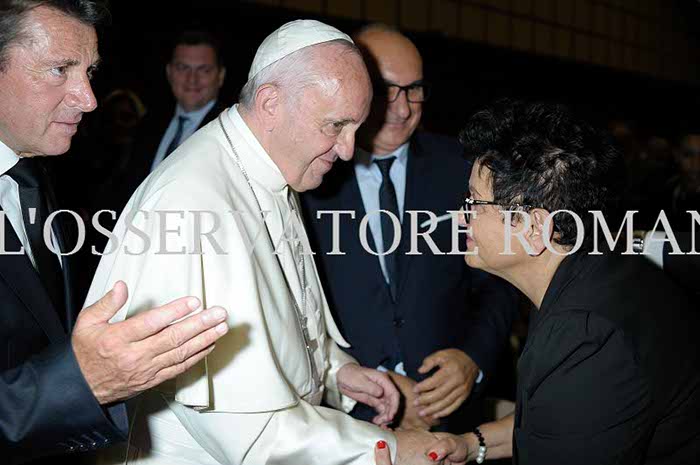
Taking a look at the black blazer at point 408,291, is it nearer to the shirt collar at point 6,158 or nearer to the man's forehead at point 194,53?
the shirt collar at point 6,158

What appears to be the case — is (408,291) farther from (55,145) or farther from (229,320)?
(55,145)

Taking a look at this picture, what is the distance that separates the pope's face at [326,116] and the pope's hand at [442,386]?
815 millimetres

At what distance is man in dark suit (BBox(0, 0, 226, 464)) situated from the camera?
4.49 feet

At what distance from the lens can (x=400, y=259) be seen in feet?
8.86

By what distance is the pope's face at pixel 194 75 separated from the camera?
14.0 feet

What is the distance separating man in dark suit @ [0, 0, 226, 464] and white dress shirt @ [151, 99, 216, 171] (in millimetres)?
2286

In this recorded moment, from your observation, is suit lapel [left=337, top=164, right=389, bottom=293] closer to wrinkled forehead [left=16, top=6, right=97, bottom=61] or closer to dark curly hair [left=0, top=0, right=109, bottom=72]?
wrinkled forehead [left=16, top=6, right=97, bottom=61]

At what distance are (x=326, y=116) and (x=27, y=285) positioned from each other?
33.7 inches

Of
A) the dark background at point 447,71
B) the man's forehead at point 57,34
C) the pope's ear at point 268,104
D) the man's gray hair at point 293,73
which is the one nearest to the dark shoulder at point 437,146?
the dark background at point 447,71

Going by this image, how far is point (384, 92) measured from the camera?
274 centimetres

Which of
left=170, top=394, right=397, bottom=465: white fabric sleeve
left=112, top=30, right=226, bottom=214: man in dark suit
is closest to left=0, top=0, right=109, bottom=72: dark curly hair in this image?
left=170, top=394, right=397, bottom=465: white fabric sleeve

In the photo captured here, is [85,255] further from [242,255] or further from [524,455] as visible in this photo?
[524,455]

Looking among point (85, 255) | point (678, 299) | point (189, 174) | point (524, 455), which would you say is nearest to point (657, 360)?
point (678, 299)

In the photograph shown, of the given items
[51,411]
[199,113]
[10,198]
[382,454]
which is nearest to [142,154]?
[199,113]
